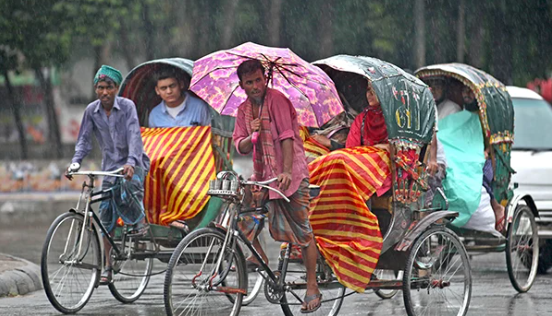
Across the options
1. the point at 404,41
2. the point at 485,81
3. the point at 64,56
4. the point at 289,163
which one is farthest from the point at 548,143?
the point at 404,41

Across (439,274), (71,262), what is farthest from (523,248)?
(71,262)

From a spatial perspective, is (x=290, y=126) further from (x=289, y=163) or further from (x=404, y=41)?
(x=404, y=41)

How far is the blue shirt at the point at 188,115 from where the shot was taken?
29.9ft

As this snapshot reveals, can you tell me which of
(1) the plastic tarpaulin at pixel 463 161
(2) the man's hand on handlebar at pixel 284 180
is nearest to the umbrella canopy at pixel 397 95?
(2) the man's hand on handlebar at pixel 284 180

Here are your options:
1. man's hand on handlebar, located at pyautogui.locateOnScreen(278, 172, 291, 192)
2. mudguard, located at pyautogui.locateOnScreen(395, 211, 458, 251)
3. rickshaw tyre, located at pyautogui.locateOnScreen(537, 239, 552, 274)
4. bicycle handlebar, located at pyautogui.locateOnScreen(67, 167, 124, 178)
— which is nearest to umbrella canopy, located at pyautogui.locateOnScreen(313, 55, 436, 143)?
mudguard, located at pyautogui.locateOnScreen(395, 211, 458, 251)

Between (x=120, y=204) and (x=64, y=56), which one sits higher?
(x=64, y=56)

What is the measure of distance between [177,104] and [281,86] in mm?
1841

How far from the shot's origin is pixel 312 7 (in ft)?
97.8

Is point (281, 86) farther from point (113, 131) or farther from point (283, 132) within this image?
point (113, 131)

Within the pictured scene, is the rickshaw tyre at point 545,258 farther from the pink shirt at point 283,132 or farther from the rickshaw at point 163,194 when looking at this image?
the pink shirt at point 283,132

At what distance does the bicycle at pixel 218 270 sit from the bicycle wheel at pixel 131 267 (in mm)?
1808

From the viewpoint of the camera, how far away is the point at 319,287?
712 centimetres

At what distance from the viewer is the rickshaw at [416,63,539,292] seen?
9422 millimetres

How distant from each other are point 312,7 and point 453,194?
68.9ft
